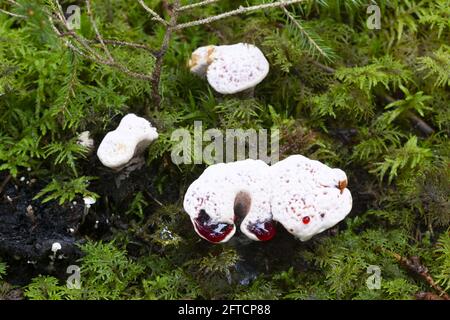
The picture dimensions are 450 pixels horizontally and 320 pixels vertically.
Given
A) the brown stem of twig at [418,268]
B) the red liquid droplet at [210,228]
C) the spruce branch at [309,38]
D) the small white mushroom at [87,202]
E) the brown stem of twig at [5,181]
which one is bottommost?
the brown stem of twig at [418,268]

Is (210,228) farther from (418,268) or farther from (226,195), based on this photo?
(418,268)

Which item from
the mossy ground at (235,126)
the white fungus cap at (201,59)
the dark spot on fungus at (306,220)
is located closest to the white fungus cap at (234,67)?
the white fungus cap at (201,59)

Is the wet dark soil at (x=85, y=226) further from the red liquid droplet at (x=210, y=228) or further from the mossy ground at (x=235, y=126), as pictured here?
the red liquid droplet at (x=210, y=228)

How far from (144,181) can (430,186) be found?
1.36m

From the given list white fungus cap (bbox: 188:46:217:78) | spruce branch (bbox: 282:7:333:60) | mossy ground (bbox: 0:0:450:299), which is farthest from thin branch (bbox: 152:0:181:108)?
spruce branch (bbox: 282:7:333:60)

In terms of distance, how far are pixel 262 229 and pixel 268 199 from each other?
Answer: 0.13 metres

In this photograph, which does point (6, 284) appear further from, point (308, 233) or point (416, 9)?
point (416, 9)

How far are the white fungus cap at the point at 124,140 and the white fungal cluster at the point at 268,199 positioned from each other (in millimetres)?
369

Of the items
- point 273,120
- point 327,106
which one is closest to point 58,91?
point 273,120

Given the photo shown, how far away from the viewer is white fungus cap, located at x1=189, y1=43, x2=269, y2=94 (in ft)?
9.24

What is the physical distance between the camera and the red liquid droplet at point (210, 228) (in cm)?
245

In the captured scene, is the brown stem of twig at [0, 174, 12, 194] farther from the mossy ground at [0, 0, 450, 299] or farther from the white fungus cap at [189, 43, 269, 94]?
the white fungus cap at [189, 43, 269, 94]

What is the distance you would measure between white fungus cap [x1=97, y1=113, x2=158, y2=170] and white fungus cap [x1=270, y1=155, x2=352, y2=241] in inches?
24.7

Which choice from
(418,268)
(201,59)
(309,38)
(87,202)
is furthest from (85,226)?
(418,268)
